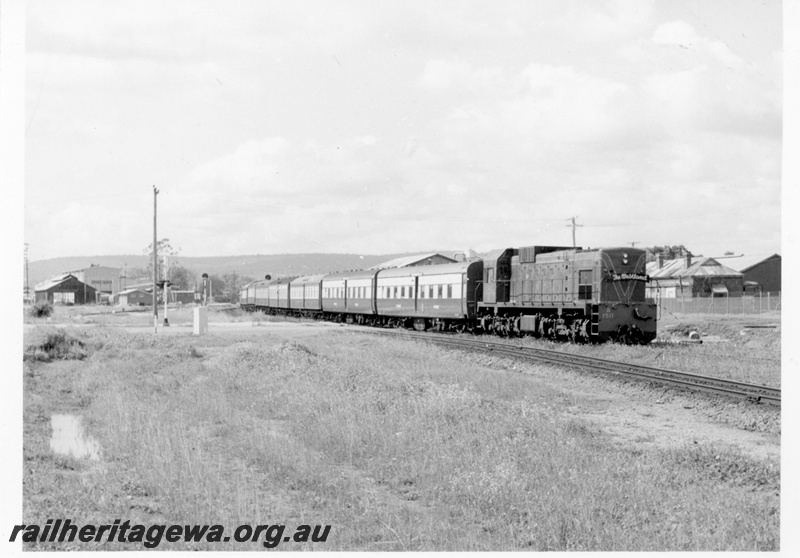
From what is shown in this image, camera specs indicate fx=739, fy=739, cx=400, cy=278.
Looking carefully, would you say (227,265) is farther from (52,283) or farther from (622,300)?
(622,300)

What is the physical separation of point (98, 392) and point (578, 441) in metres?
13.0

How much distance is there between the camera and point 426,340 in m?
31.7

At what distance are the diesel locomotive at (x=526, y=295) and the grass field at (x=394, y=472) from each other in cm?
935

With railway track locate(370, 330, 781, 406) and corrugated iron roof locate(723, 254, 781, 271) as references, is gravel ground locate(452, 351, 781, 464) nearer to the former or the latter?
railway track locate(370, 330, 781, 406)

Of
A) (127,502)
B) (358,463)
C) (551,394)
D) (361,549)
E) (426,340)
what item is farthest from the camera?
(426,340)

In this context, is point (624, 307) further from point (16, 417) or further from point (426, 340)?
point (16, 417)

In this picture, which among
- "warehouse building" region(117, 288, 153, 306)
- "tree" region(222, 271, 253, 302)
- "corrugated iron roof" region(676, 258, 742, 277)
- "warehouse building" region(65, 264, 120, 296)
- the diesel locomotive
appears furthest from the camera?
"warehouse building" region(65, 264, 120, 296)

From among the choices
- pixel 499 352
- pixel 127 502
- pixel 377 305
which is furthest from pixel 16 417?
pixel 377 305

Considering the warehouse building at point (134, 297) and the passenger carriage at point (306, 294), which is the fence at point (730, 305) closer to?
the passenger carriage at point (306, 294)

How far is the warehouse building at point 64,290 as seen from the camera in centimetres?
10400

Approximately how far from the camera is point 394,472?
35.5ft

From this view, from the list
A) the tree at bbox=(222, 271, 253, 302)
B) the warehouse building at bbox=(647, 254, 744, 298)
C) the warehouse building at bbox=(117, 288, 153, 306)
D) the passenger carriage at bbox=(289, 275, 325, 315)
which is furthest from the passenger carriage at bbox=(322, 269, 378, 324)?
the tree at bbox=(222, 271, 253, 302)

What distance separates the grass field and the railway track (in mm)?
2840

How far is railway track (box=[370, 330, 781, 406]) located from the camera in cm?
1545
